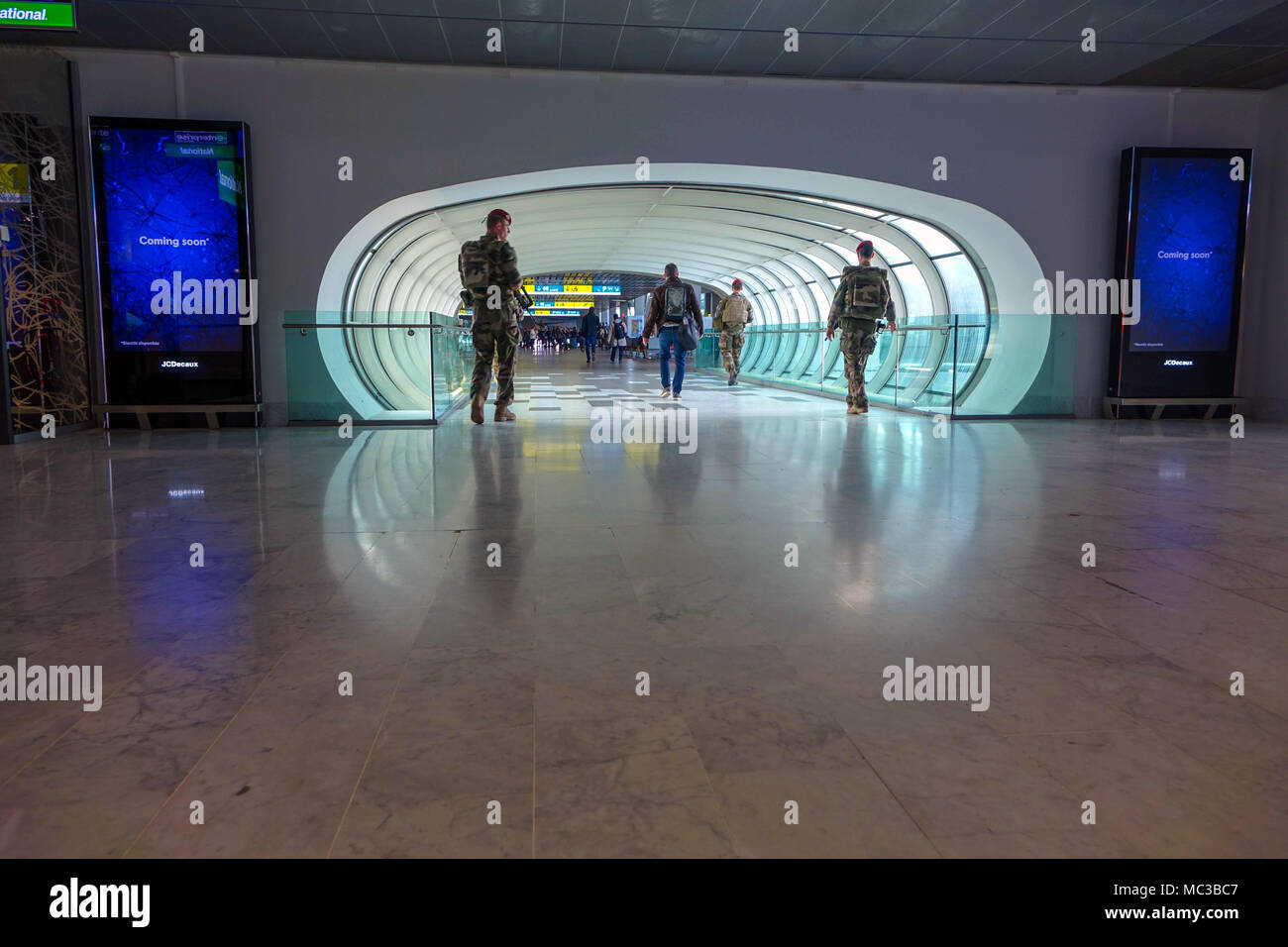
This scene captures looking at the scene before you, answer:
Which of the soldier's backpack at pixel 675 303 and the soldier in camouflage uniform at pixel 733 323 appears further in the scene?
the soldier in camouflage uniform at pixel 733 323

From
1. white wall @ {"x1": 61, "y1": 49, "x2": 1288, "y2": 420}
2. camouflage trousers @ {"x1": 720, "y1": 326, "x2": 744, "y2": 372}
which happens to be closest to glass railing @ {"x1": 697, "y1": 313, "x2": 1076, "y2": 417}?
white wall @ {"x1": 61, "y1": 49, "x2": 1288, "y2": 420}

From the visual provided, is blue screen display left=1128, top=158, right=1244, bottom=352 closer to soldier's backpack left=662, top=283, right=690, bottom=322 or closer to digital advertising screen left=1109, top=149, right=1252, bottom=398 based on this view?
digital advertising screen left=1109, top=149, right=1252, bottom=398

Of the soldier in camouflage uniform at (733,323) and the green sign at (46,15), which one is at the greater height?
the green sign at (46,15)

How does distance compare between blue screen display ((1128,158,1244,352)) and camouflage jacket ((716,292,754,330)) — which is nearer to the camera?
blue screen display ((1128,158,1244,352))

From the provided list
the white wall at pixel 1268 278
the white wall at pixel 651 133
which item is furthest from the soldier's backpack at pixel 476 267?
the white wall at pixel 1268 278

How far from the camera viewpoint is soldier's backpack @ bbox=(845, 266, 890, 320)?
1119 centimetres

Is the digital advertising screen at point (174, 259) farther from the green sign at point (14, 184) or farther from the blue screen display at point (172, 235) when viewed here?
the green sign at point (14, 184)

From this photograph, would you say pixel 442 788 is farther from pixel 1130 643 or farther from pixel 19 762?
pixel 1130 643

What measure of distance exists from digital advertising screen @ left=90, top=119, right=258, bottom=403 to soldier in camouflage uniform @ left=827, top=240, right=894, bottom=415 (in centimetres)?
674

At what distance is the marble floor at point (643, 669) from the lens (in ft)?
6.32

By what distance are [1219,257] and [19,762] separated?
12.5 meters

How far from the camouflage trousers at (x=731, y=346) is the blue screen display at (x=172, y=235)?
35.5 feet

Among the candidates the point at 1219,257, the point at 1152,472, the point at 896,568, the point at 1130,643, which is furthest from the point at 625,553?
the point at 1219,257

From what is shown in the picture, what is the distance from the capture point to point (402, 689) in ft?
8.62
